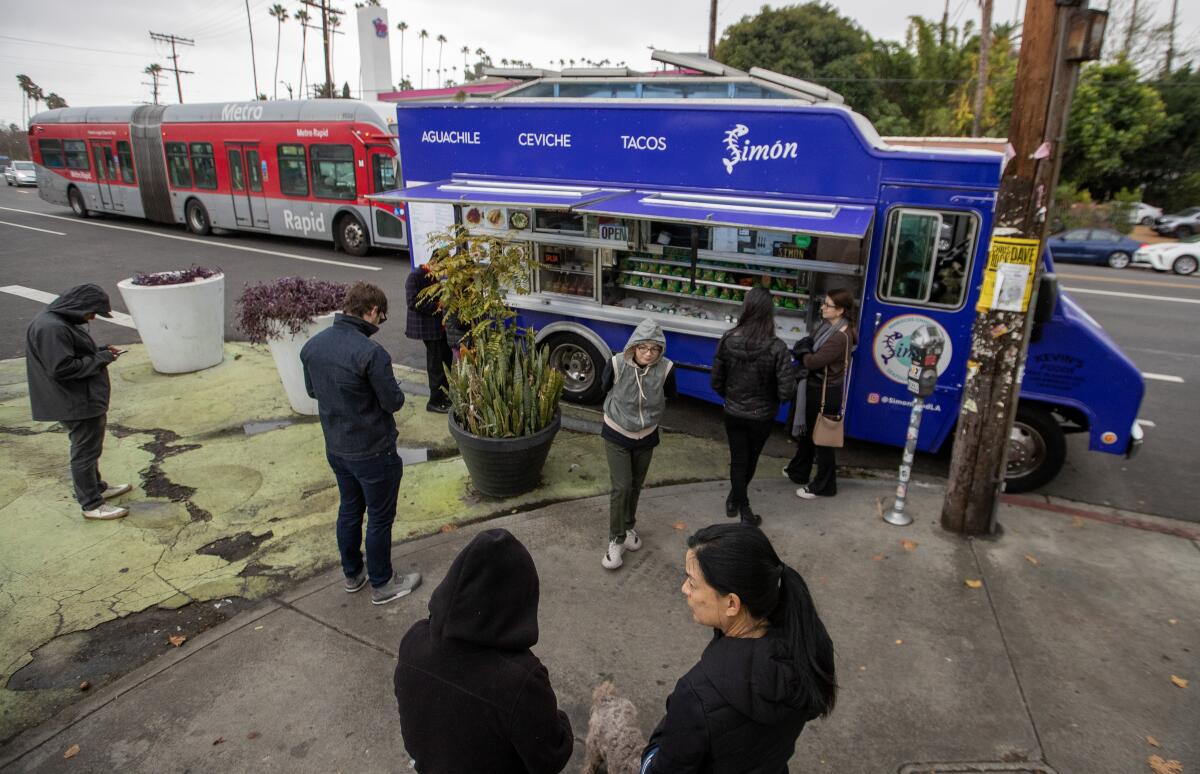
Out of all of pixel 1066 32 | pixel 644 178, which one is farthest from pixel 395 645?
pixel 1066 32

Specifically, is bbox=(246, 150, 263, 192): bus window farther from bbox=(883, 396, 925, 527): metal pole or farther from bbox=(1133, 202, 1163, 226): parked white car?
bbox=(1133, 202, 1163, 226): parked white car

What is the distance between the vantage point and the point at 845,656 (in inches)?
149

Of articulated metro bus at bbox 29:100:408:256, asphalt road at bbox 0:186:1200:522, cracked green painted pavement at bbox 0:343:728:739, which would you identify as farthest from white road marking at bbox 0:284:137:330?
articulated metro bus at bbox 29:100:408:256

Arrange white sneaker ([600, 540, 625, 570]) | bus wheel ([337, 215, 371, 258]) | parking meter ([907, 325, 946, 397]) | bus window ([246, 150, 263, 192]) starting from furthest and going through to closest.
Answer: bus window ([246, 150, 263, 192]) < bus wheel ([337, 215, 371, 258]) < parking meter ([907, 325, 946, 397]) < white sneaker ([600, 540, 625, 570])

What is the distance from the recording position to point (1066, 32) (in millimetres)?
3984

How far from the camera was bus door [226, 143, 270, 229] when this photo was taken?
17625mm

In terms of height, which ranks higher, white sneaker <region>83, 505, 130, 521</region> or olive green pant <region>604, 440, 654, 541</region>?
olive green pant <region>604, 440, 654, 541</region>

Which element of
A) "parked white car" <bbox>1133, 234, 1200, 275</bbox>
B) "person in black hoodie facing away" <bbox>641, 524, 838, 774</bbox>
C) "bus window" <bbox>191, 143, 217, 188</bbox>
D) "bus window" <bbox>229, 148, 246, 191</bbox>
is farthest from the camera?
"bus window" <bbox>191, 143, 217, 188</bbox>

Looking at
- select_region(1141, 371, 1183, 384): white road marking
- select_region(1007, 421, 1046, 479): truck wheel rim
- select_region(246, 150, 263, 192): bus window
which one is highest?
select_region(246, 150, 263, 192): bus window

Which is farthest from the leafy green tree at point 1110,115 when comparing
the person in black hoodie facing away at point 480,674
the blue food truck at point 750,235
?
the person in black hoodie facing away at point 480,674

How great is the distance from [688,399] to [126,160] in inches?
854

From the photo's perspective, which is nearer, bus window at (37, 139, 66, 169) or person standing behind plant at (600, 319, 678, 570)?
person standing behind plant at (600, 319, 678, 570)

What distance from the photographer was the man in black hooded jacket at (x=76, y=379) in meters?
4.63

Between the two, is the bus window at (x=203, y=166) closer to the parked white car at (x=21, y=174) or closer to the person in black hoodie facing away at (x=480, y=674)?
the person in black hoodie facing away at (x=480, y=674)
